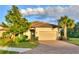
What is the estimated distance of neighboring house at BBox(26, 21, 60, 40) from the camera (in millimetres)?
5348

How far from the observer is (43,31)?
17.6 ft

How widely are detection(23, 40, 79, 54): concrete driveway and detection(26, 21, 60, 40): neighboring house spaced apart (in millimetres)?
61

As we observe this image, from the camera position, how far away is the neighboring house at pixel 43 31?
535 cm

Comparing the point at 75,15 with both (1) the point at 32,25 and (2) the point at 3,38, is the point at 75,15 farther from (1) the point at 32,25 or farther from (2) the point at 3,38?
(2) the point at 3,38

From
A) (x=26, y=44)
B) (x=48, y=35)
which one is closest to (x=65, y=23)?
(x=48, y=35)

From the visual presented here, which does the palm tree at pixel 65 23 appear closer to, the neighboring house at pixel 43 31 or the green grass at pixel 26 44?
the neighboring house at pixel 43 31

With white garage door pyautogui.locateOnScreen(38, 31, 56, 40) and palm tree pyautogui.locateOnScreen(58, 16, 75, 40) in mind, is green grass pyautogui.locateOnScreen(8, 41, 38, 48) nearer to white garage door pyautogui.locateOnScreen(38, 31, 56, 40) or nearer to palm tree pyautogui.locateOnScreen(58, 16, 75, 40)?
white garage door pyautogui.locateOnScreen(38, 31, 56, 40)

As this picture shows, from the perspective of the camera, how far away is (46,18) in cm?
534

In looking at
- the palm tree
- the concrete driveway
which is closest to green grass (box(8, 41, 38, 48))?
the concrete driveway

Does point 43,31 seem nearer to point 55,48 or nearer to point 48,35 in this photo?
point 48,35

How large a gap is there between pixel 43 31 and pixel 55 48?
A: 24 cm
